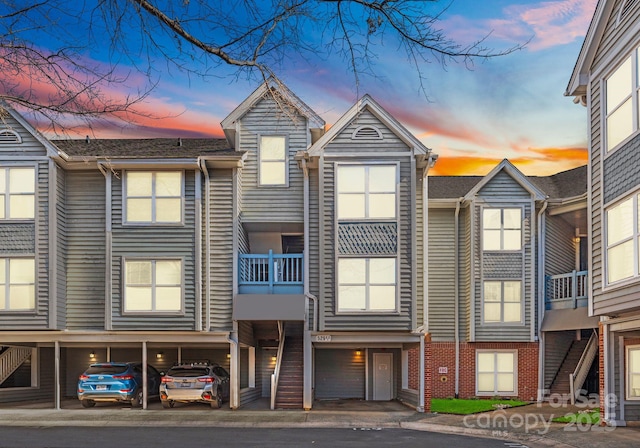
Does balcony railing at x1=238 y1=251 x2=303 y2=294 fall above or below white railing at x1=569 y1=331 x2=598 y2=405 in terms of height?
above

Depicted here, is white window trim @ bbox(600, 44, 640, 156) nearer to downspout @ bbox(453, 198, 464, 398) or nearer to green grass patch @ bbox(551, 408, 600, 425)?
green grass patch @ bbox(551, 408, 600, 425)

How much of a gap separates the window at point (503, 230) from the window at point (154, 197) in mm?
10978

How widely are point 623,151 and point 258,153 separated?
11526 mm

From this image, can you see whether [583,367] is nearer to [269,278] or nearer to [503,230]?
[503,230]

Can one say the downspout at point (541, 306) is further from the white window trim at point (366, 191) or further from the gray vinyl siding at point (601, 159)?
the gray vinyl siding at point (601, 159)

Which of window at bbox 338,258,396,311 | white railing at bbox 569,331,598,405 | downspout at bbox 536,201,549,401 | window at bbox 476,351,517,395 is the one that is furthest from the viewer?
window at bbox 476,351,517,395

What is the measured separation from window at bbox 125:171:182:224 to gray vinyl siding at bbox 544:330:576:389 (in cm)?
1368

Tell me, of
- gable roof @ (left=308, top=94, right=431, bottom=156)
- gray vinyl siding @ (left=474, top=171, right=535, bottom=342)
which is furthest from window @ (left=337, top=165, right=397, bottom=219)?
gray vinyl siding @ (left=474, top=171, right=535, bottom=342)

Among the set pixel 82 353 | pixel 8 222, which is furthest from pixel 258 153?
pixel 82 353

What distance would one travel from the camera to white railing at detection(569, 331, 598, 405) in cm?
2503

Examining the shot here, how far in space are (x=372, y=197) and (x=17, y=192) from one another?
10560mm

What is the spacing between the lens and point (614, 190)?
55.2ft

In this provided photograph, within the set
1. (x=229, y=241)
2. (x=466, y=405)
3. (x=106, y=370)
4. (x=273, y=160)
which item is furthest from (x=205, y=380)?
(x=466, y=405)

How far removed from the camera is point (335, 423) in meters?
19.6
